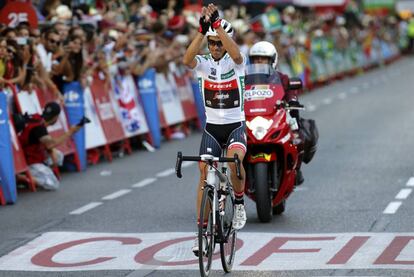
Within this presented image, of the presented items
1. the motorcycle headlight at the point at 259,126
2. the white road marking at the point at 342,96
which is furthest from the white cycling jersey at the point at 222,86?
the white road marking at the point at 342,96

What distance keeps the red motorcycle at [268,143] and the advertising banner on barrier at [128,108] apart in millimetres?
7535

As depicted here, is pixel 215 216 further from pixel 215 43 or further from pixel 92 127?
pixel 92 127

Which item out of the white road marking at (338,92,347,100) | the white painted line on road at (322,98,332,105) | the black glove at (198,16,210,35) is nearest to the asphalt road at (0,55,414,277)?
the black glove at (198,16,210,35)

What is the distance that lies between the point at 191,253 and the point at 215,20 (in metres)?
2.11

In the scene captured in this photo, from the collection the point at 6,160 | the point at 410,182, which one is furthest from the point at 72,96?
the point at 410,182

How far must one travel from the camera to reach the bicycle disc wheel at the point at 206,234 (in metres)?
9.34

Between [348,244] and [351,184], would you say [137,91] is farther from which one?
[348,244]

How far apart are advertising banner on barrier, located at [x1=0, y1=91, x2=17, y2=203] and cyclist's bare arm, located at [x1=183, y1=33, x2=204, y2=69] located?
4454 mm

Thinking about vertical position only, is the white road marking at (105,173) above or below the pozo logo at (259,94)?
below

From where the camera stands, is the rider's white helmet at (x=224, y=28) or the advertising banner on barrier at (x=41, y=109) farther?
the advertising banner on barrier at (x=41, y=109)

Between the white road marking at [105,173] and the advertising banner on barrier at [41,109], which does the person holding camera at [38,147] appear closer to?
the advertising banner on barrier at [41,109]

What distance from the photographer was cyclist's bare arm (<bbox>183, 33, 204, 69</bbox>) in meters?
10.3

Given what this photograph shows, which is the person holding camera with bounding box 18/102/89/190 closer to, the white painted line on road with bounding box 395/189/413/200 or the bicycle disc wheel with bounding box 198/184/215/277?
the white painted line on road with bounding box 395/189/413/200

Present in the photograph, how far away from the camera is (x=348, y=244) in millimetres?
11250
